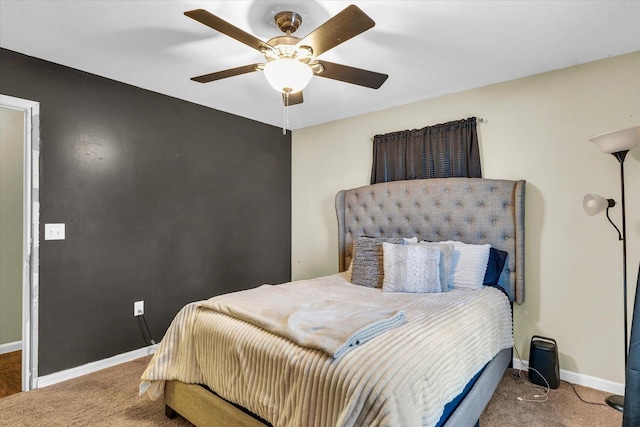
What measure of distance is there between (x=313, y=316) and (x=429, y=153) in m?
2.15

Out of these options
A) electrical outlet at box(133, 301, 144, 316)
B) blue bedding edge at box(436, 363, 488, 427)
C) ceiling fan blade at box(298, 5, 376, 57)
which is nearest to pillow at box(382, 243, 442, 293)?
blue bedding edge at box(436, 363, 488, 427)

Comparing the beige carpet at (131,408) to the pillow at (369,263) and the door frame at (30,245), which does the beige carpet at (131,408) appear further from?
the pillow at (369,263)

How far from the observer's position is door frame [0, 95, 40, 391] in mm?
2465

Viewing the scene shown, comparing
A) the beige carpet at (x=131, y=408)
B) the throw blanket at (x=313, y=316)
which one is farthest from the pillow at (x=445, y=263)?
the beige carpet at (x=131, y=408)

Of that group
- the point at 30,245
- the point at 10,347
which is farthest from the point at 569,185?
the point at 10,347

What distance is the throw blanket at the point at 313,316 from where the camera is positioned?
1445 millimetres

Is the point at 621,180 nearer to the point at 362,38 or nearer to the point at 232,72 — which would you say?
the point at 362,38

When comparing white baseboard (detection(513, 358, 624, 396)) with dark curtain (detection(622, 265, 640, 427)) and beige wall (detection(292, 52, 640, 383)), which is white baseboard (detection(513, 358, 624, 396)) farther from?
dark curtain (detection(622, 265, 640, 427))

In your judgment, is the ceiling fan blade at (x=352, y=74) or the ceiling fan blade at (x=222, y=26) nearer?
the ceiling fan blade at (x=222, y=26)

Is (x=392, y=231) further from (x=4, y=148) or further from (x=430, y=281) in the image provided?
(x=4, y=148)

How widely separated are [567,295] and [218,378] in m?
2.54

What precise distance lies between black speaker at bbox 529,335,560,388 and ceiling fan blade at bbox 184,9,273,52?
2706 millimetres

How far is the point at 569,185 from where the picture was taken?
8.48 feet

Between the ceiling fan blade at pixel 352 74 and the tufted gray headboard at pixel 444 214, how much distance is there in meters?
1.35
